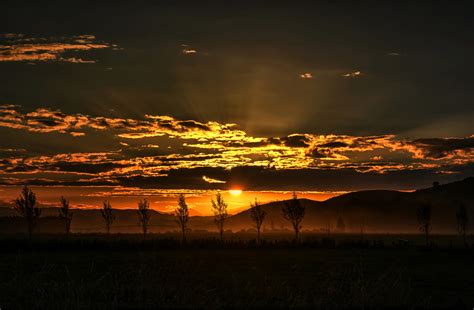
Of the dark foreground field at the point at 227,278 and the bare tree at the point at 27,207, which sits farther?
the bare tree at the point at 27,207

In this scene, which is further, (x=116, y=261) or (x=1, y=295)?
(x=116, y=261)

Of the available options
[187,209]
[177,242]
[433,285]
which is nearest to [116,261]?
[177,242]

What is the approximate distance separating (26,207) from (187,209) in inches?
1257

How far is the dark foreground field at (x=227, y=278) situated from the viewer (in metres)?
9.81

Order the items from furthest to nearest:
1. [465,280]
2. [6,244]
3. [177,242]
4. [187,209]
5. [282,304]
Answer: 1. [187,209]
2. [177,242]
3. [6,244]
4. [465,280]
5. [282,304]

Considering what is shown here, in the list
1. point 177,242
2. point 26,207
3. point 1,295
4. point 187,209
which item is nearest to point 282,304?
point 1,295

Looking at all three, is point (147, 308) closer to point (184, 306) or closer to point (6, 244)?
point (184, 306)

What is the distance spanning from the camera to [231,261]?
4331 cm

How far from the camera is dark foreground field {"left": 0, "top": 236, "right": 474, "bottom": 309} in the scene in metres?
9.81

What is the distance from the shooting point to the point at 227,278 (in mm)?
30219

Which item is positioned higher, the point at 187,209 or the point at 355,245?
the point at 187,209

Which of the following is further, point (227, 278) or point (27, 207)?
point (27, 207)

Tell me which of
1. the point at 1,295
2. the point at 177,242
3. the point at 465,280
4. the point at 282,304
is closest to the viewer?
the point at 282,304

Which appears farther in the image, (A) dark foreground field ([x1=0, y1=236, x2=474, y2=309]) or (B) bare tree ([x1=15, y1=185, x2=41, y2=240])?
(B) bare tree ([x1=15, y1=185, x2=41, y2=240])
